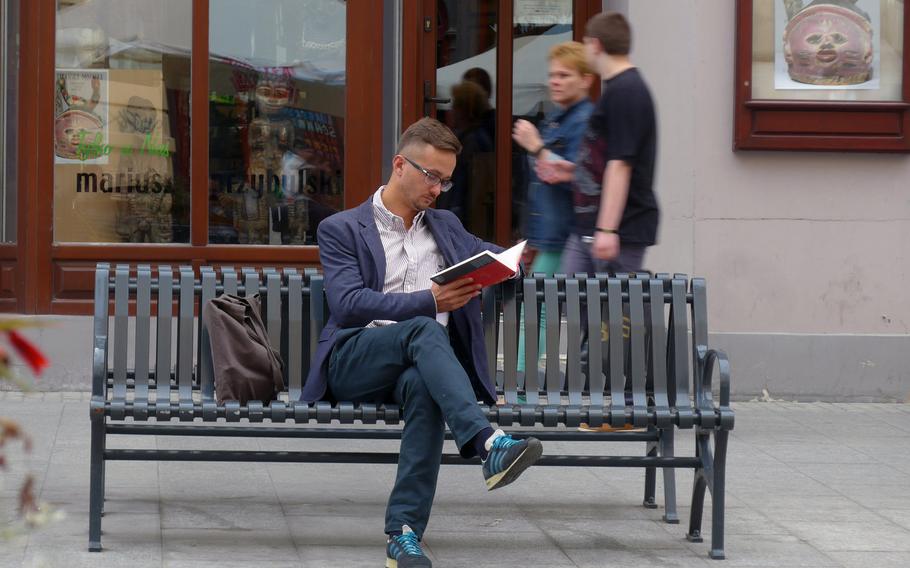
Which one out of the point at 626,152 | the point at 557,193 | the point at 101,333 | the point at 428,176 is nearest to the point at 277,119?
the point at 557,193

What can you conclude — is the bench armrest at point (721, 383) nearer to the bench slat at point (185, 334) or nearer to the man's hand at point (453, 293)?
the man's hand at point (453, 293)

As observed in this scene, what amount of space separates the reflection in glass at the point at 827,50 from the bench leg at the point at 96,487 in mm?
5090

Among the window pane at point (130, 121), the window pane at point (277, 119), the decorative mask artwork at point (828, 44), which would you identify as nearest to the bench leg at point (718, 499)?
the decorative mask artwork at point (828, 44)

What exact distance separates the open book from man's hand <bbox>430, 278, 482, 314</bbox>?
1.1 inches

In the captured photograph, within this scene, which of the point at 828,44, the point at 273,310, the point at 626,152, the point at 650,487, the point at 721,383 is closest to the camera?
the point at 721,383

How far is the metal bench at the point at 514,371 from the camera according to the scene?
496cm

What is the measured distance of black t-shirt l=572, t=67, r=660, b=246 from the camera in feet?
21.0

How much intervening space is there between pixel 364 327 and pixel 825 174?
14.8ft

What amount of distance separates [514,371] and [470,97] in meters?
4.35

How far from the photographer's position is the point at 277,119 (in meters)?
9.04

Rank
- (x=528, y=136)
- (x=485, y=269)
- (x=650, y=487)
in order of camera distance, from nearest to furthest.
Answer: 1. (x=485, y=269)
2. (x=650, y=487)
3. (x=528, y=136)

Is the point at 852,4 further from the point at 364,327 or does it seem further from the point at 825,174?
the point at 364,327

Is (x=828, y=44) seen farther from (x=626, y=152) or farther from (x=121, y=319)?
(x=121, y=319)

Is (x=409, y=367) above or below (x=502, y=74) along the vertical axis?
below
